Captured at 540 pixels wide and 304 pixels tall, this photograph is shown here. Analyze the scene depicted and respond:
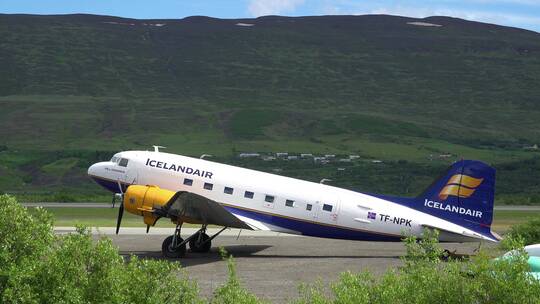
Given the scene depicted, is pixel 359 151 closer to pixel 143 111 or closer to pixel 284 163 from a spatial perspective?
pixel 284 163

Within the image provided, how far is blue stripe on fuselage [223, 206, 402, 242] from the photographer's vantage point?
108 ft

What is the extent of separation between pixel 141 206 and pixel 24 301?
17.5 meters

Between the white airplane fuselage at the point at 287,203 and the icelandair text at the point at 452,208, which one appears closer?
the icelandair text at the point at 452,208

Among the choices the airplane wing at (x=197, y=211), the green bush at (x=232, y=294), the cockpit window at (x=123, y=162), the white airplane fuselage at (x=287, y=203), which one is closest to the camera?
the green bush at (x=232, y=294)

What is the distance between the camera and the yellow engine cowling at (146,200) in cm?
3189

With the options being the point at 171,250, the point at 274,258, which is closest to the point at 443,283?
the point at 171,250

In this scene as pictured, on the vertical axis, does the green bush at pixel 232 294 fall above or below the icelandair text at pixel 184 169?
below

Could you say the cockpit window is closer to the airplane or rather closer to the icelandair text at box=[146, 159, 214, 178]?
the airplane

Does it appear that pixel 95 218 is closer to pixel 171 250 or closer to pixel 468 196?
pixel 171 250

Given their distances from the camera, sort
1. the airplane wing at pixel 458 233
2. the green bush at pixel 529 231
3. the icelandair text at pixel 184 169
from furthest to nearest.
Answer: the green bush at pixel 529 231 < the icelandair text at pixel 184 169 < the airplane wing at pixel 458 233

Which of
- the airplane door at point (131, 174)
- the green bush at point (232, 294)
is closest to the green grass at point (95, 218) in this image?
the airplane door at point (131, 174)

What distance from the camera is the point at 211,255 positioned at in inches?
1352

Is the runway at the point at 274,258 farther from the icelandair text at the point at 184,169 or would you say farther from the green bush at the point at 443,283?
the green bush at the point at 443,283

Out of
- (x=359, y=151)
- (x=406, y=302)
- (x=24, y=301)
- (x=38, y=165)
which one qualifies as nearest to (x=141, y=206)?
(x=24, y=301)
